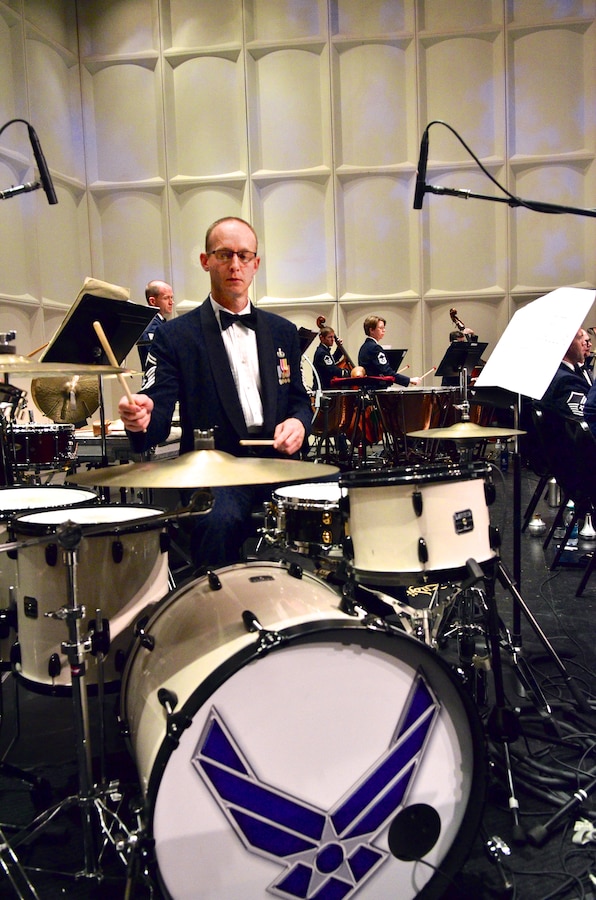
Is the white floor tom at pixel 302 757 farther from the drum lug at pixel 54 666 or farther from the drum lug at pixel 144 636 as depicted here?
the drum lug at pixel 54 666

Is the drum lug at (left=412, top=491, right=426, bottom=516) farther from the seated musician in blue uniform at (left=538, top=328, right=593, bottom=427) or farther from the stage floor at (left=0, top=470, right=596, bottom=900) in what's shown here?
the seated musician in blue uniform at (left=538, top=328, right=593, bottom=427)

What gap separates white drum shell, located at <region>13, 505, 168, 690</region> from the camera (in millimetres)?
1930

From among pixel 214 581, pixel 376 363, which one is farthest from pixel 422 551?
pixel 376 363

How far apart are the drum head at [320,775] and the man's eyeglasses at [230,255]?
171 cm

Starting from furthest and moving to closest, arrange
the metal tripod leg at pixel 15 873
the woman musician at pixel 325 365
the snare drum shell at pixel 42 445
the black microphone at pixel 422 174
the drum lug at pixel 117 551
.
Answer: the woman musician at pixel 325 365, the snare drum shell at pixel 42 445, the black microphone at pixel 422 174, the drum lug at pixel 117 551, the metal tripod leg at pixel 15 873

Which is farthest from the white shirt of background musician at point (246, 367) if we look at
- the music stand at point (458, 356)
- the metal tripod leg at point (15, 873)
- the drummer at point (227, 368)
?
the music stand at point (458, 356)

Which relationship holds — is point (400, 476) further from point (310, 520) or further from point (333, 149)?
point (333, 149)

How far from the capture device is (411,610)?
6.98ft

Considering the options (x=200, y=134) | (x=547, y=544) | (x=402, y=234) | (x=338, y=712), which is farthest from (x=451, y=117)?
(x=338, y=712)

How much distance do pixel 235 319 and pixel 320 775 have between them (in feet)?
6.06

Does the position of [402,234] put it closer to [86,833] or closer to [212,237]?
[212,237]

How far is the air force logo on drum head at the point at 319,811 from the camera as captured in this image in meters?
1.44

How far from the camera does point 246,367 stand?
2877 mm

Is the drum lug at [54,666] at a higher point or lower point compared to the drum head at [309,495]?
lower
